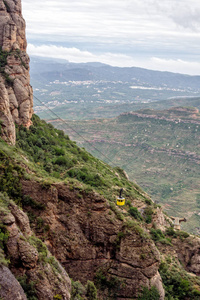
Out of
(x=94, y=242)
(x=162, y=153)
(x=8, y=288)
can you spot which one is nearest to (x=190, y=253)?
(x=94, y=242)

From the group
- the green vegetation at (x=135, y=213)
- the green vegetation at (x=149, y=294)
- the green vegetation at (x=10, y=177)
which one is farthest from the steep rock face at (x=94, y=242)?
the green vegetation at (x=135, y=213)

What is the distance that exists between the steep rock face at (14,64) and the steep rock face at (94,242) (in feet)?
52.8

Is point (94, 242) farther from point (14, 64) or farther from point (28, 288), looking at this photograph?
point (14, 64)

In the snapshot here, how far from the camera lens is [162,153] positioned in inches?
6457

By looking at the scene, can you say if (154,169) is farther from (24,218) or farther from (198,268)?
(24,218)

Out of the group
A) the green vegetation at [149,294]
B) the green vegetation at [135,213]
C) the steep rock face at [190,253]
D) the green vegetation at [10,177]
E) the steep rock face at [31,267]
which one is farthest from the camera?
the green vegetation at [135,213]

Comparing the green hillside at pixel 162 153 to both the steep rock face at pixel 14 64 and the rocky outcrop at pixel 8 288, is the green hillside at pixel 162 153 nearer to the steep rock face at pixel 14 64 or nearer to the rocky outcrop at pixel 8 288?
the steep rock face at pixel 14 64

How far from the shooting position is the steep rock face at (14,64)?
117ft

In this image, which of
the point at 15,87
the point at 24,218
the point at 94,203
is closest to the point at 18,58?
the point at 15,87

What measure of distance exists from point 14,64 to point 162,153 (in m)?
135

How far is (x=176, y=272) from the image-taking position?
2633 centimetres

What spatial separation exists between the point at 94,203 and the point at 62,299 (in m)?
8.57

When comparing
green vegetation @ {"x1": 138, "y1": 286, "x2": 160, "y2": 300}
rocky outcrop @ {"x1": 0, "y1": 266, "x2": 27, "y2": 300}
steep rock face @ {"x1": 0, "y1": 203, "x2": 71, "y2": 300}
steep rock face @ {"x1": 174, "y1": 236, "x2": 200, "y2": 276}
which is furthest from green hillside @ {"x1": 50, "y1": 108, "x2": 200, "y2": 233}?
rocky outcrop @ {"x1": 0, "y1": 266, "x2": 27, "y2": 300}

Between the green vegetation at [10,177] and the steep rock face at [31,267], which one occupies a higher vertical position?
the green vegetation at [10,177]
